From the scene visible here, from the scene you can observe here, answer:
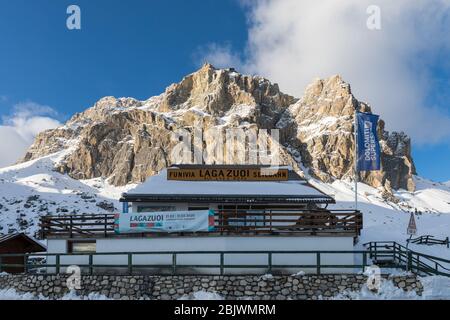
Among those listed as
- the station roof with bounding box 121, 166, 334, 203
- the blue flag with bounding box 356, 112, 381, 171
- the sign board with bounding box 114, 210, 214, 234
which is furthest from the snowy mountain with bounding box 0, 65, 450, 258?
the sign board with bounding box 114, 210, 214, 234

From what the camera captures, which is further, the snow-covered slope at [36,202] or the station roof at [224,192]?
the snow-covered slope at [36,202]

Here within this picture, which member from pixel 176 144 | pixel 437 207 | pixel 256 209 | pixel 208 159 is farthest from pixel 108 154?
pixel 256 209

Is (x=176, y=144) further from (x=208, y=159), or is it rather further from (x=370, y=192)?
(x=370, y=192)

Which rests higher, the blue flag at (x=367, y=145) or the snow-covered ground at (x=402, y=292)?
the blue flag at (x=367, y=145)

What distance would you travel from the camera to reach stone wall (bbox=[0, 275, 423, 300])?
14.6 meters

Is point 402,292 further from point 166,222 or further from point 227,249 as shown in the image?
point 166,222

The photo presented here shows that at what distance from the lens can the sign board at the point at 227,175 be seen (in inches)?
934

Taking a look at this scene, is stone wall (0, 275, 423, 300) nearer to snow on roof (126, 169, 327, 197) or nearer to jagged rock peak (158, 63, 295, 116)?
snow on roof (126, 169, 327, 197)

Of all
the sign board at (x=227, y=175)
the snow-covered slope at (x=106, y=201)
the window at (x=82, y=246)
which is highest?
the sign board at (x=227, y=175)

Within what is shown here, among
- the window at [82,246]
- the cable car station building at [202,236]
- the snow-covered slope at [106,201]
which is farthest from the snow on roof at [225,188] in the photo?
the snow-covered slope at [106,201]

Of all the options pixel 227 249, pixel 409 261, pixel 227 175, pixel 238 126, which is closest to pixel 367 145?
pixel 227 175

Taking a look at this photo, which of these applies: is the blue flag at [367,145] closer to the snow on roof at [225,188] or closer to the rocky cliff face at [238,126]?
the snow on roof at [225,188]

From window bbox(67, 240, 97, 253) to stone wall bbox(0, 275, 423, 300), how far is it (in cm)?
329

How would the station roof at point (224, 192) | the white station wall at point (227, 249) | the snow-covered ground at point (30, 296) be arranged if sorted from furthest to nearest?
1. the station roof at point (224, 192)
2. the white station wall at point (227, 249)
3. the snow-covered ground at point (30, 296)
